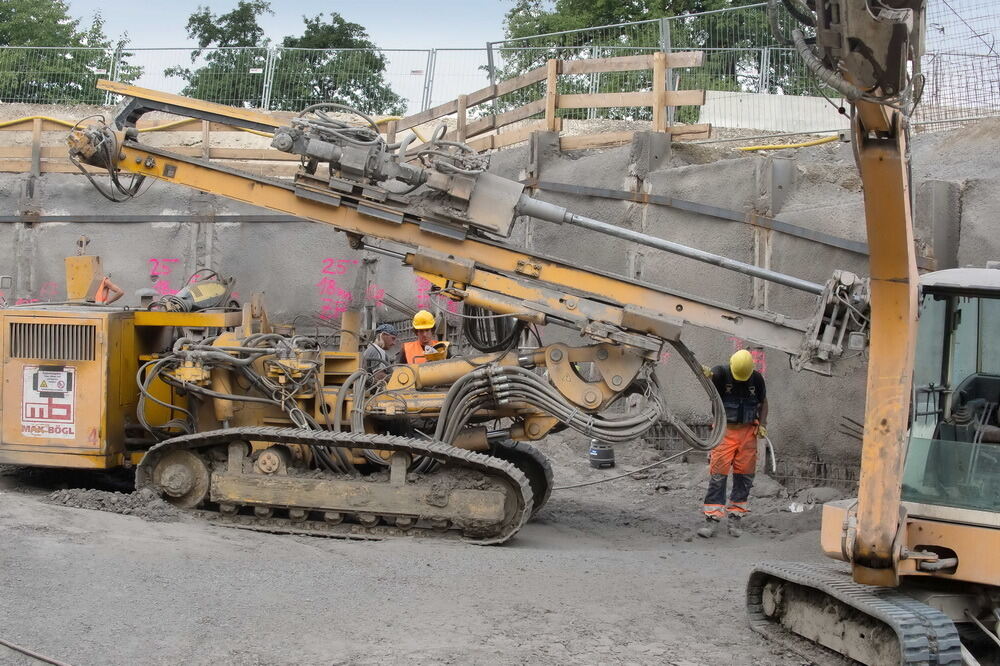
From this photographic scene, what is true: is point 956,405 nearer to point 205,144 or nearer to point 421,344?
point 421,344

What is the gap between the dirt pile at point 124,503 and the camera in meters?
A: 8.58

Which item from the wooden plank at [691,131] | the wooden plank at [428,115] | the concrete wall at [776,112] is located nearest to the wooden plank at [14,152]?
the wooden plank at [428,115]

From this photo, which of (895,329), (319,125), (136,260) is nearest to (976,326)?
(895,329)

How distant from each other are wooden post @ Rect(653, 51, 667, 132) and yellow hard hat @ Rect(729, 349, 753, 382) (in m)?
4.12

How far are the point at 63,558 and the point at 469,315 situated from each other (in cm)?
356

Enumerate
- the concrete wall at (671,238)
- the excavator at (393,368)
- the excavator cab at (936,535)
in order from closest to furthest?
the excavator cab at (936,535) → the excavator at (393,368) → the concrete wall at (671,238)

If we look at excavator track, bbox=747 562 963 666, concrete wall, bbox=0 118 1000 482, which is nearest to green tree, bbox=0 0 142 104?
concrete wall, bbox=0 118 1000 482

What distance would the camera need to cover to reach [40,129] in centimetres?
1617

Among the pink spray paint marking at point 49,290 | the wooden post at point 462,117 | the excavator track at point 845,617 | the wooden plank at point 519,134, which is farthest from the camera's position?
the pink spray paint marking at point 49,290

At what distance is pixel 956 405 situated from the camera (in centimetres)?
598

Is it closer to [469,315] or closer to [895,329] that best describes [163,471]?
[469,315]

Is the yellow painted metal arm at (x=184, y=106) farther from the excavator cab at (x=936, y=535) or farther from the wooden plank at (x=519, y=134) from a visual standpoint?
the excavator cab at (x=936, y=535)

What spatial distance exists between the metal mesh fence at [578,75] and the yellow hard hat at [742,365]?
505 cm

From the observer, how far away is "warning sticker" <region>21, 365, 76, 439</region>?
930 cm
